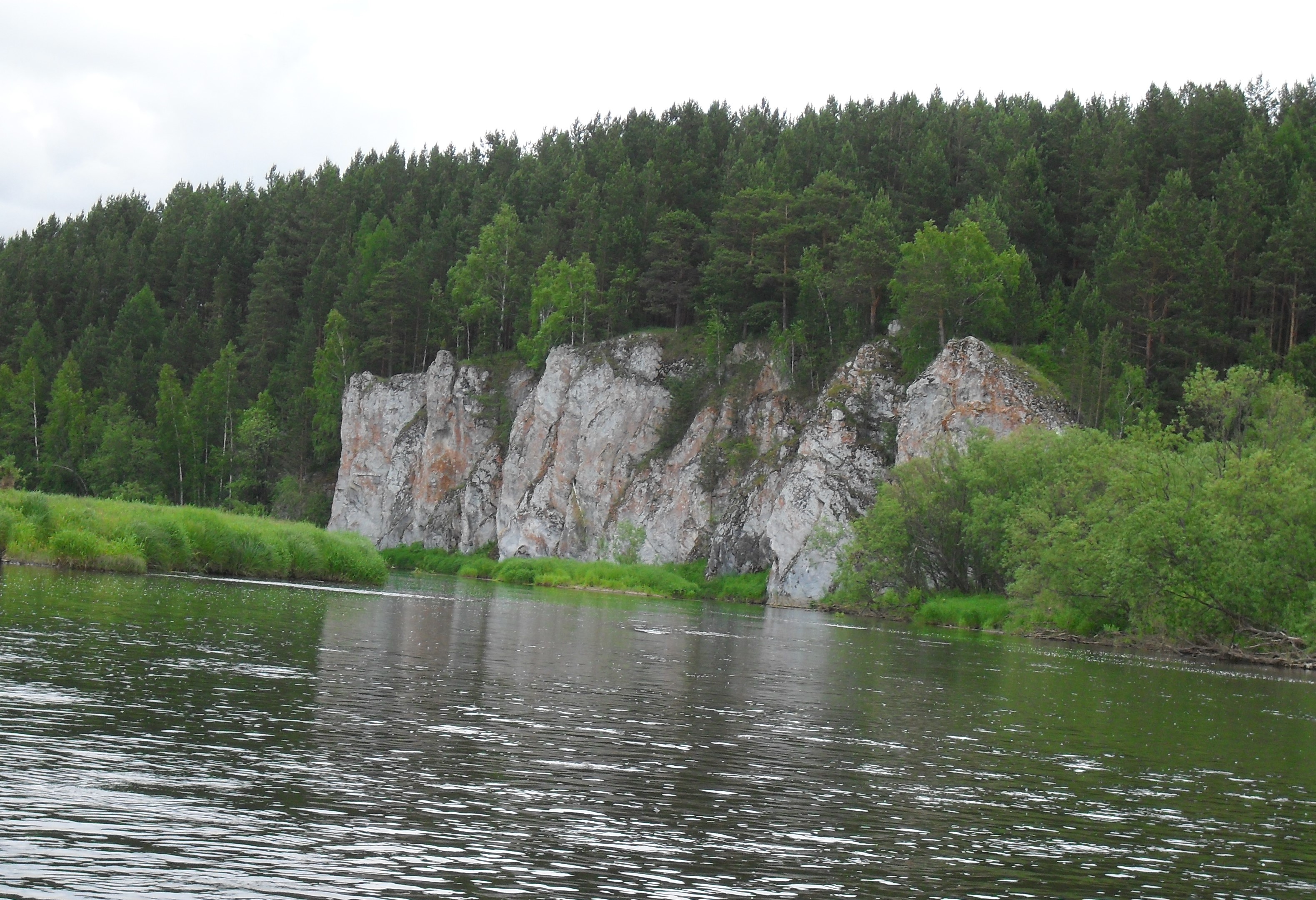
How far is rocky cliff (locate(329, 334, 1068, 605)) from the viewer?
282ft

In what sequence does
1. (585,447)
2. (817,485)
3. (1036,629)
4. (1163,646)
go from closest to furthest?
(1163,646) < (1036,629) < (817,485) < (585,447)

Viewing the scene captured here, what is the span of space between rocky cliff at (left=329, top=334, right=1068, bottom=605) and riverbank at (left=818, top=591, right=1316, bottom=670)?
9.80 metres

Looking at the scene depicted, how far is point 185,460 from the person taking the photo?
140 metres

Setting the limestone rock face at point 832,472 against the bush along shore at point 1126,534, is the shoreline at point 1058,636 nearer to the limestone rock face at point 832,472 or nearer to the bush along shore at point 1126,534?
the bush along shore at point 1126,534

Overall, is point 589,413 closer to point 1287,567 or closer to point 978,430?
point 978,430

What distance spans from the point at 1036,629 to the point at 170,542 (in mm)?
41344

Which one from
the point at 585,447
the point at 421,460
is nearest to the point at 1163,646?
the point at 585,447

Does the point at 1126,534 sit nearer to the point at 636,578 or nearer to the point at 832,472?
the point at 832,472

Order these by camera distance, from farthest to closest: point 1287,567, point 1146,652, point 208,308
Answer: point 208,308, point 1146,652, point 1287,567

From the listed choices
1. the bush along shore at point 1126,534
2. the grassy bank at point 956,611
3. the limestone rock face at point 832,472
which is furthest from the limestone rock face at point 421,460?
the grassy bank at point 956,611

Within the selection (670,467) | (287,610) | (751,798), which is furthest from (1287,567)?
(670,467)

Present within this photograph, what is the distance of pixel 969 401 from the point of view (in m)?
84.0

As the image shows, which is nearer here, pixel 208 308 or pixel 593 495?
pixel 593 495

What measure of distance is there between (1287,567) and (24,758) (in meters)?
46.6
